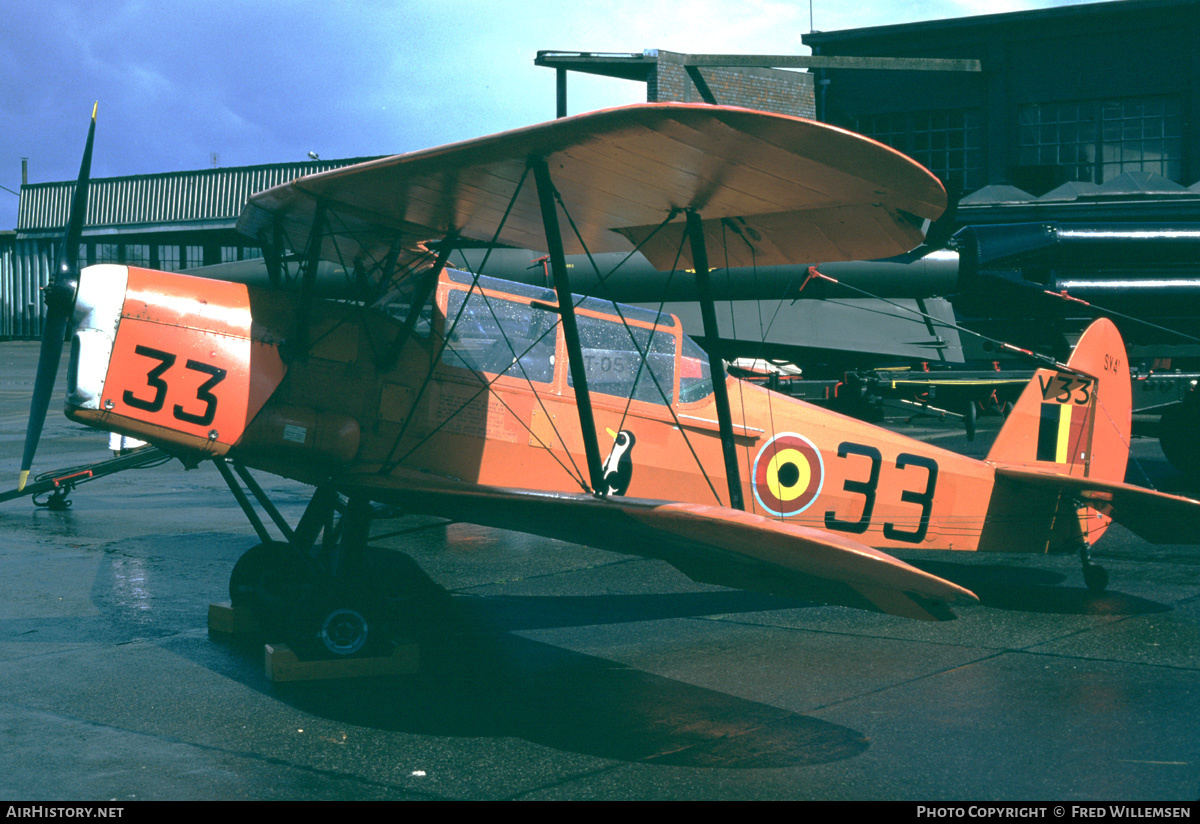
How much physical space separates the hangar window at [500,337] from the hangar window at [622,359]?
7.9 inches

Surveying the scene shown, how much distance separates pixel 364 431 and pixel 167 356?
1.00 m

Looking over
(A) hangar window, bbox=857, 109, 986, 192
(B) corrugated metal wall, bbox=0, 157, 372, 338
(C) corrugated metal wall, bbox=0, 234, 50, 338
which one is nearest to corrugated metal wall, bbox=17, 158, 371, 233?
(B) corrugated metal wall, bbox=0, 157, 372, 338

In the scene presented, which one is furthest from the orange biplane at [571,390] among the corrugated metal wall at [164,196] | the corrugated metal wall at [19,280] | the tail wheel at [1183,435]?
the corrugated metal wall at [19,280]

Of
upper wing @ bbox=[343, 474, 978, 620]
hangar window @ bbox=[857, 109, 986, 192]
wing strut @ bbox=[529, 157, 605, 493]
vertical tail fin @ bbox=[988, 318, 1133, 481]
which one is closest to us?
upper wing @ bbox=[343, 474, 978, 620]

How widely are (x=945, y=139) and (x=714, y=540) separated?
28238 mm

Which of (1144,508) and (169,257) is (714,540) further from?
(169,257)

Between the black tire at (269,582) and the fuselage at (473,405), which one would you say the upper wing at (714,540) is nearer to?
the fuselage at (473,405)

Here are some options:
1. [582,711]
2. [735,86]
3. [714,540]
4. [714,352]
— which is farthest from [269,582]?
[735,86]

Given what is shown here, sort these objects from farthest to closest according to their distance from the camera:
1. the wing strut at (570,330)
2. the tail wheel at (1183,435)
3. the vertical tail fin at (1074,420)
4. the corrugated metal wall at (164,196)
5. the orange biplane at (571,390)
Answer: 1. the corrugated metal wall at (164,196)
2. the tail wheel at (1183,435)
3. the vertical tail fin at (1074,420)
4. the wing strut at (570,330)
5. the orange biplane at (571,390)

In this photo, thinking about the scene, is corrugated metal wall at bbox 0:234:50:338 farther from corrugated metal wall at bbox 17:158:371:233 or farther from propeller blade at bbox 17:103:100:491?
propeller blade at bbox 17:103:100:491

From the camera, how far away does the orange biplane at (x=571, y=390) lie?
167 inches

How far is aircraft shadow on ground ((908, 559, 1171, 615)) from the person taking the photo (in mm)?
6418

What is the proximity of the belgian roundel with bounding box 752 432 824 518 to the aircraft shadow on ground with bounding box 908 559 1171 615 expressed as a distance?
0.85 metres
